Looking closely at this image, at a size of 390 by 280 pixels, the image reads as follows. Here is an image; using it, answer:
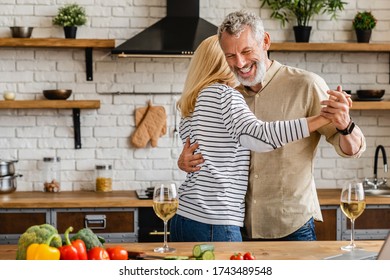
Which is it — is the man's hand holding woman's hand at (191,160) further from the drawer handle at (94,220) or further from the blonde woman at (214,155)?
the drawer handle at (94,220)

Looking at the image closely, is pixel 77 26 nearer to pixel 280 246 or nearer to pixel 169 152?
pixel 169 152

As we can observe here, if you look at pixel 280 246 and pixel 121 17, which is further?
pixel 121 17

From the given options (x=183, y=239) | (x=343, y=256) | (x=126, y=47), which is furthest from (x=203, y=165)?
(x=126, y=47)

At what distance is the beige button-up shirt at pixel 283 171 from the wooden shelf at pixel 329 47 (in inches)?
75.8

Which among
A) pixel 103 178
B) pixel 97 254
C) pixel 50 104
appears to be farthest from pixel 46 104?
pixel 97 254

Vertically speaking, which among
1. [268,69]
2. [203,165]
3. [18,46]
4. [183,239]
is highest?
[18,46]

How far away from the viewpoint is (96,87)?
489cm

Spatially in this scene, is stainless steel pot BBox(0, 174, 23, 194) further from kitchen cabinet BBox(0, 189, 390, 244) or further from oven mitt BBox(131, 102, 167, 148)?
oven mitt BBox(131, 102, 167, 148)

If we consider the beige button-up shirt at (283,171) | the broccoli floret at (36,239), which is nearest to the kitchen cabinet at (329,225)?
the beige button-up shirt at (283,171)

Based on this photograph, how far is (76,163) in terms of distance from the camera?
491cm

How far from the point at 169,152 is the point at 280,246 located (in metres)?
2.61

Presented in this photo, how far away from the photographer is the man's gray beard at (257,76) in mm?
2679

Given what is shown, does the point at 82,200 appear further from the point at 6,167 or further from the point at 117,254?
the point at 117,254

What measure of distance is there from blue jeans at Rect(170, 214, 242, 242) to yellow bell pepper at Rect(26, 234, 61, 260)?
950mm
